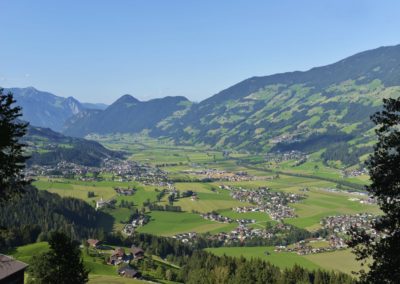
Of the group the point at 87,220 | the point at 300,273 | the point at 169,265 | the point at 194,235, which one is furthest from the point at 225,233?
the point at 300,273

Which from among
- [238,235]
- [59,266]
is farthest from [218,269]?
[238,235]

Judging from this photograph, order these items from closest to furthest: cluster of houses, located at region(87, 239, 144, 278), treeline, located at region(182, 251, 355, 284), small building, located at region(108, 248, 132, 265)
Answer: treeline, located at region(182, 251, 355, 284) < cluster of houses, located at region(87, 239, 144, 278) < small building, located at region(108, 248, 132, 265)

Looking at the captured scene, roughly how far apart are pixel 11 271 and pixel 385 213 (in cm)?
3853

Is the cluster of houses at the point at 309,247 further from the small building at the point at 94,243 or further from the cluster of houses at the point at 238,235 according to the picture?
the small building at the point at 94,243

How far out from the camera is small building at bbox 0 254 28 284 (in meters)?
43.8

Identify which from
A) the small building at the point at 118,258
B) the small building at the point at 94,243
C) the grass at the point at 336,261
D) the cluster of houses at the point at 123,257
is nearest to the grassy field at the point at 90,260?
the cluster of houses at the point at 123,257

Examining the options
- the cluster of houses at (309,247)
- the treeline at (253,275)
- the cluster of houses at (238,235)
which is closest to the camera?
the treeline at (253,275)

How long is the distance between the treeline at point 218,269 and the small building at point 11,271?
167ft

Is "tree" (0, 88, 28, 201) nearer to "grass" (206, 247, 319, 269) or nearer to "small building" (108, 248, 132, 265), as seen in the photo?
"small building" (108, 248, 132, 265)

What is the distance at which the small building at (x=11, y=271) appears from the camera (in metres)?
43.8

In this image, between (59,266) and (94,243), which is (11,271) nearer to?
(59,266)

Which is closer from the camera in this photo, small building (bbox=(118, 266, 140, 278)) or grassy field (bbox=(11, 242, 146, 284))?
grassy field (bbox=(11, 242, 146, 284))

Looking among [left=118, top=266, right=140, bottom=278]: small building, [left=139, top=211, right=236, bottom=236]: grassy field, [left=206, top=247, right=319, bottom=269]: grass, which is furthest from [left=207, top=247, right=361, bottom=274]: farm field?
[left=118, top=266, right=140, bottom=278]: small building

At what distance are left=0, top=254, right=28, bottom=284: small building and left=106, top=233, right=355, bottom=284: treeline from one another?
5079cm
